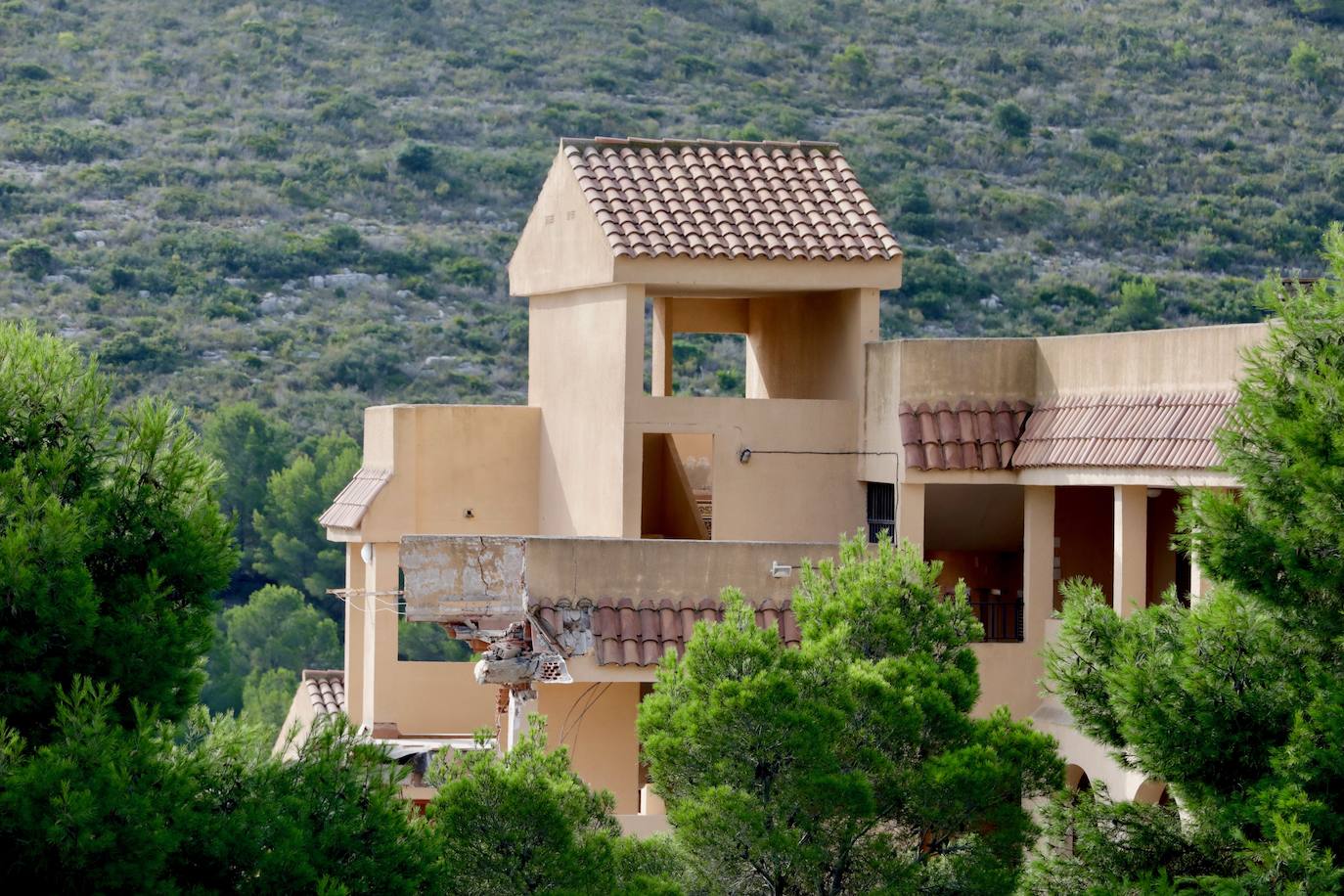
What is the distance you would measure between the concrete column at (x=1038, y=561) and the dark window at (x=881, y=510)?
1275mm

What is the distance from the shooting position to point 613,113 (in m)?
73.0

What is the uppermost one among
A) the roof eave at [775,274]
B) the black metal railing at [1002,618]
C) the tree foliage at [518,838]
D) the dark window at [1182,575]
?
the roof eave at [775,274]

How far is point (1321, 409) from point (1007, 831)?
12.6 ft

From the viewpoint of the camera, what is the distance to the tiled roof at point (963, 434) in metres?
22.4

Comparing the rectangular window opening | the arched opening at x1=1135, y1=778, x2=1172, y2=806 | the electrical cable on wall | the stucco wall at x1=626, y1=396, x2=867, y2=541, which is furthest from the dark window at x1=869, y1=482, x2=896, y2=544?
the arched opening at x1=1135, y1=778, x2=1172, y2=806

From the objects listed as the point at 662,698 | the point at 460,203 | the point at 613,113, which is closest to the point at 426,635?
the point at 460,203

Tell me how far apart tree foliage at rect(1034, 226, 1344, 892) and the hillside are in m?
41.0

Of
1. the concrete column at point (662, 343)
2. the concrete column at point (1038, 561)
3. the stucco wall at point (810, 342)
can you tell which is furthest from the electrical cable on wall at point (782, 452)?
the concrete column at point (662, 343)

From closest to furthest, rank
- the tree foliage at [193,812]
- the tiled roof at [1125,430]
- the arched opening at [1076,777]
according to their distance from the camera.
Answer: the tree foliage at [193,812] < the tiled roof at [1125,430] < the arched opening at [1076,777]

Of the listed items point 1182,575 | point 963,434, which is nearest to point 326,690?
point 963,434

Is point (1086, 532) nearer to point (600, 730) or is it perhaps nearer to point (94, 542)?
point (600, 730)

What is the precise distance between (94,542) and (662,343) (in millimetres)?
13385

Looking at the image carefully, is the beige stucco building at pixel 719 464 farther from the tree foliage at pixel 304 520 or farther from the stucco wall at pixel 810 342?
the tree foliage at pixel 304 520

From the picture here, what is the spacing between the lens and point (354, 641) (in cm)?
2741
